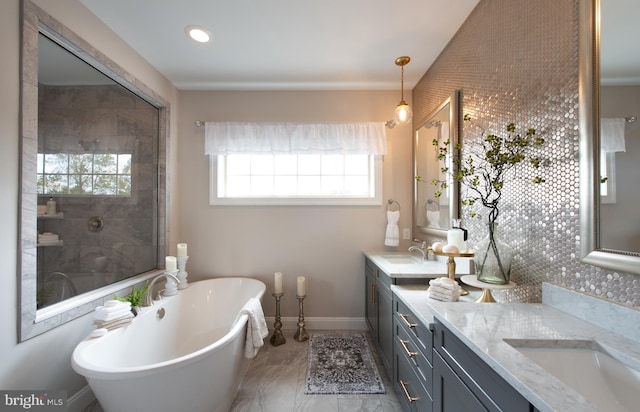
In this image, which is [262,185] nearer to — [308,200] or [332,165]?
[308,200]

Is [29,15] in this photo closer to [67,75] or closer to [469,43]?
[67,75]

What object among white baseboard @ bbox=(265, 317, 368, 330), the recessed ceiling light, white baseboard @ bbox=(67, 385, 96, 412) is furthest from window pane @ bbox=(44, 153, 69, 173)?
white baseboard @ bbox=(265, 317, 368, 330)

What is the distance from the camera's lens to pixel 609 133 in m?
0.88

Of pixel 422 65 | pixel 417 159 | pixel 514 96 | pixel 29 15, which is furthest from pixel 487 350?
pixel 29 15

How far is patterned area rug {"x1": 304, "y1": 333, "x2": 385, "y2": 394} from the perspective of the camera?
1808mm

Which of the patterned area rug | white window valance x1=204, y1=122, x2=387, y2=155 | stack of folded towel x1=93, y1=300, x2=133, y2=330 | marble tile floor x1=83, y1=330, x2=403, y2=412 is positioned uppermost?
white window valance x1=204, y1=122, x2=387, y2=155

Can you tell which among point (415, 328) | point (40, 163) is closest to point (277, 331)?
point (415, 328)

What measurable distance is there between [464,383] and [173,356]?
2.11 metres

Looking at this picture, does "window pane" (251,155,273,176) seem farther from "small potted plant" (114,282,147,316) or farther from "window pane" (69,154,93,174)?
"small potted plant" (114,282,147,316)

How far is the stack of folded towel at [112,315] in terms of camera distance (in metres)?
1.55

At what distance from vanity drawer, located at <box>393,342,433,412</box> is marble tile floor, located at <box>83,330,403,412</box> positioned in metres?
0.18

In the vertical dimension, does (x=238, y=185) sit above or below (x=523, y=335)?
above

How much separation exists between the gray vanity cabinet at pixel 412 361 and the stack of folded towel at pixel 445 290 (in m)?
0.17

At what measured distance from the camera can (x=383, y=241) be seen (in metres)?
2.71
